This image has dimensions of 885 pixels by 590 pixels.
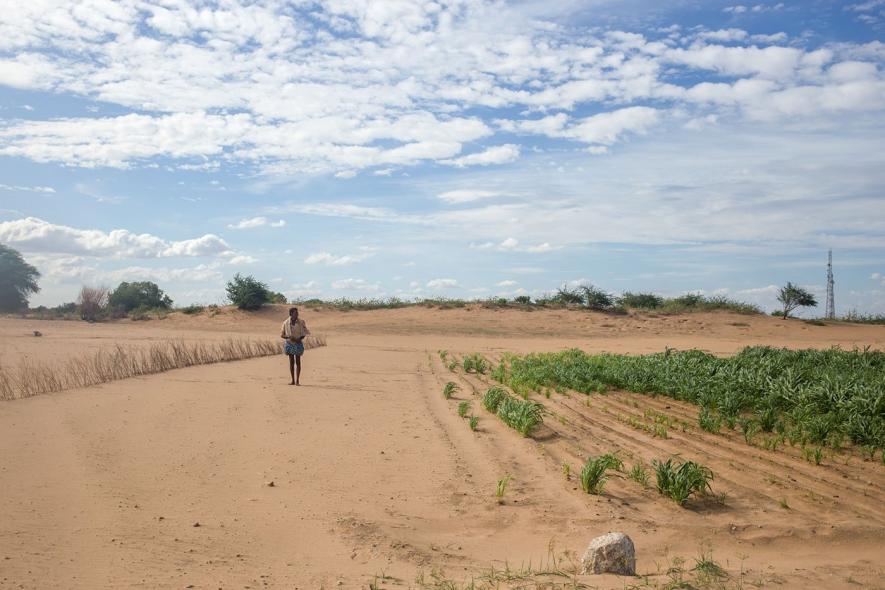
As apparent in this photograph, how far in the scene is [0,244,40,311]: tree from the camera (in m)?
49.5

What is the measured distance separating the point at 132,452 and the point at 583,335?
28.1 m

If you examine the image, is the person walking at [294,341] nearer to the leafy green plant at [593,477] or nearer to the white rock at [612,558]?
the leafy green plant at [593,477]

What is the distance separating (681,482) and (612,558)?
225cm

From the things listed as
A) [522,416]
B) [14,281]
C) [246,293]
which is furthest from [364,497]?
[14,281]

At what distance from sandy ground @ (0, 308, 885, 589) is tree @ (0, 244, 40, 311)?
140 ft

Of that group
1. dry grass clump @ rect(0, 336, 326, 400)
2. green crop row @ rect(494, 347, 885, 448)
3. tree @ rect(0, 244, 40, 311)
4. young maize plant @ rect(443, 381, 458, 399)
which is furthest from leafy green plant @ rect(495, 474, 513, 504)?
tree @ rect(0, 244, 40, 311)

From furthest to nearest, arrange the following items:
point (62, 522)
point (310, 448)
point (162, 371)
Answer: point (162, 371) → point (310, 448) → point (62, 522)

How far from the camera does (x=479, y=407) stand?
13.1 metres

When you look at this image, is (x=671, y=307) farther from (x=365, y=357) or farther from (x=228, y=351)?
(x=228, y=351)

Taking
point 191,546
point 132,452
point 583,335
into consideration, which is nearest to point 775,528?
point 191,546

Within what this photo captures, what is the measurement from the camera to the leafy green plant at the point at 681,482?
7367mm

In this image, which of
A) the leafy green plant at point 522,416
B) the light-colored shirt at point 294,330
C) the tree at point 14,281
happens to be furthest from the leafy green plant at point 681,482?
the tree at point 14,281

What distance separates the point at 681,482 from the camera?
7.37m

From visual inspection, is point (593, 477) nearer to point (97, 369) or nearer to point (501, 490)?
point (501, 490)
